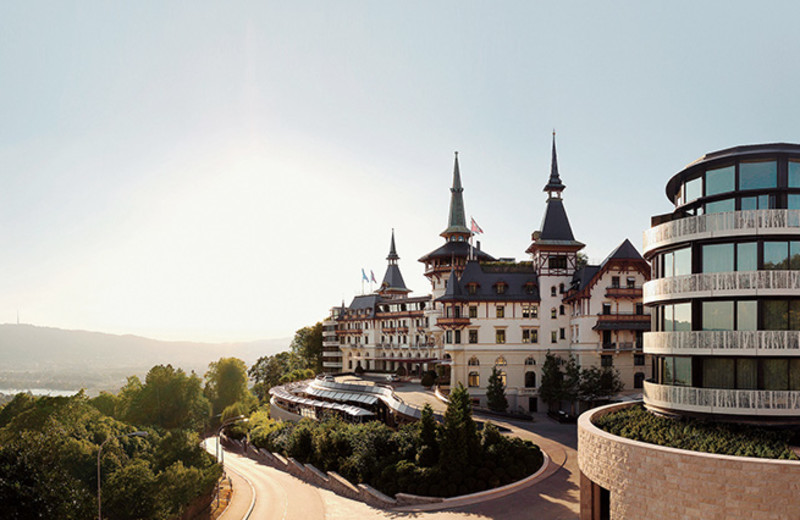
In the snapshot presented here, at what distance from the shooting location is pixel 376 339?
298ft

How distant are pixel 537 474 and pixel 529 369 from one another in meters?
27.9

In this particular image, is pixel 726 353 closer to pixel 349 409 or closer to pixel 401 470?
pixel 401 470

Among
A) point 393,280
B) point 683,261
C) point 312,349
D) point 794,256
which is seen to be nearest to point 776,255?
point 794,256

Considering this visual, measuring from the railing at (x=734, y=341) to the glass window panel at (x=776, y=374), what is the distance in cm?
65

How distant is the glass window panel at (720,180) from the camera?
24.8 meters

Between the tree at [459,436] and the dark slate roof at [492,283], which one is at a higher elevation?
the dark slate roof at [492,283]

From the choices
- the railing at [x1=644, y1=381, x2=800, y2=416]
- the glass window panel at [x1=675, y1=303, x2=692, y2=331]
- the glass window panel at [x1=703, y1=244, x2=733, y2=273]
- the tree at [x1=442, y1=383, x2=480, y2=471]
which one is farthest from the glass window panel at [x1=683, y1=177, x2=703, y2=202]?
the tree at [x1=442, y1=383, x2=480, y2=471]

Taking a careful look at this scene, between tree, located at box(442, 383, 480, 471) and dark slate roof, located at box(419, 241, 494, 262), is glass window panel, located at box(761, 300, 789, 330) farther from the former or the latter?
dark slate roof, located at box(419, 241, 494, 262)

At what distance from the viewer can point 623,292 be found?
2172 inches

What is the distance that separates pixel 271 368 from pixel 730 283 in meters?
106

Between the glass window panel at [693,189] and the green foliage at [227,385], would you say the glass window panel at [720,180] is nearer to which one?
the glass window panel at [693,189]

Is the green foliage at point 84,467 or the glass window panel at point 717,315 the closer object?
the glass window panel at point 717,315

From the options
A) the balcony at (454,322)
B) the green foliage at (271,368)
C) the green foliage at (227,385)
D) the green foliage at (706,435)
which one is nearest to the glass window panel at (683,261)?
the green foliage at (706,435)

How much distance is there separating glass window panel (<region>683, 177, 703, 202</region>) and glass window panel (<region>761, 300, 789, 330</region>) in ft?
19.5
